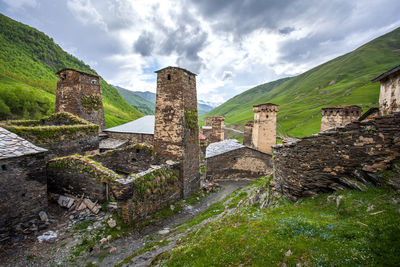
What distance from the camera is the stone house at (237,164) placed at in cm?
1977

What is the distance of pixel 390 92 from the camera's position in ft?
28.1

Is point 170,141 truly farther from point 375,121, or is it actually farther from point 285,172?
point 375,121

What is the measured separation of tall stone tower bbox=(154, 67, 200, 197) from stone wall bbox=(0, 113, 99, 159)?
679 cm

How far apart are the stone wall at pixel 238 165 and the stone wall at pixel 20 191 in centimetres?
1460

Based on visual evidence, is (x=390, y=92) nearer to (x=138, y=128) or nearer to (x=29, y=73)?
(x=138, y=128)

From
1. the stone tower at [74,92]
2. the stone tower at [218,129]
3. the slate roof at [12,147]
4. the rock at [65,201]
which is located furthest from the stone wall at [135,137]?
the stone tower at [218,129]

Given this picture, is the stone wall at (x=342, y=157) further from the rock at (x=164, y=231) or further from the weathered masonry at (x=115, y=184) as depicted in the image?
the weathered masonry at (x=115, y=184)

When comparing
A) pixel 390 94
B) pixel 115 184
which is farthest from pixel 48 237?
pixel 390 94

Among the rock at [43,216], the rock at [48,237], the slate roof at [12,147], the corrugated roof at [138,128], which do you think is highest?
the corrugated roof at [138,128]

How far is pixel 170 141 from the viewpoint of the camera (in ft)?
42.4

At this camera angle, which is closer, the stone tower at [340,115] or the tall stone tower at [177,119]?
the tall stone tower at [177,119]

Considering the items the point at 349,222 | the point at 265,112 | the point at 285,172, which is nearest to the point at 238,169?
the point at 265,112

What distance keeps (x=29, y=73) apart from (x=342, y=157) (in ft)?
271

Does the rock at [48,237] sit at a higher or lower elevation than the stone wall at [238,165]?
lower
